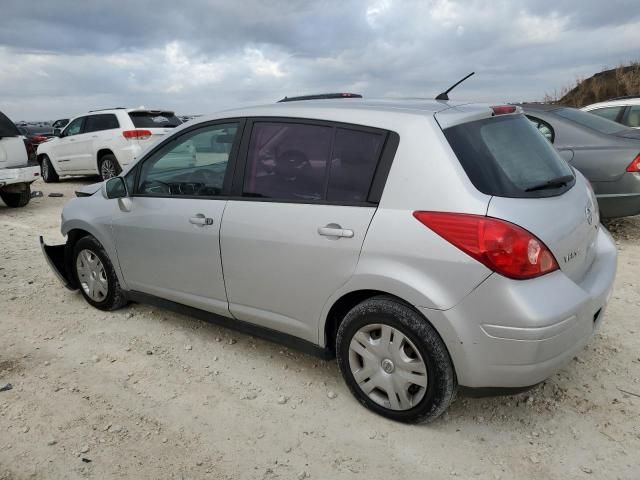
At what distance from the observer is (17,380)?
3.32 metres

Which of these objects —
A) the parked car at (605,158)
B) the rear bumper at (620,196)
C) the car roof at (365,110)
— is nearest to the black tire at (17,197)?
the car roof at (365,110)

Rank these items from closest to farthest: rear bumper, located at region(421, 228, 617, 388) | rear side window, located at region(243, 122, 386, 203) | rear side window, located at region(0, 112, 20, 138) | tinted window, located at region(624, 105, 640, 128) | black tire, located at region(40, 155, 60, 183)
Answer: rear bumper, located at region(421, 228, 617, 388) < rear side window, located at region(243, 122, 386, 203) < tinted window, located at region(624, 105, 640, 128) < rear side window, located at region(0, 112, 20, 138) < black tire, located at region(40, 155, 60, 183)

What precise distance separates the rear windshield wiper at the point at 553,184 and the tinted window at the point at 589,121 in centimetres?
342

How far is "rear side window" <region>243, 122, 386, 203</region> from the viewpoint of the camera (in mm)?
2682

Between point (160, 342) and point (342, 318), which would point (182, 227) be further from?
point (342, 318)

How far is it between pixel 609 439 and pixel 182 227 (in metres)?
2.69

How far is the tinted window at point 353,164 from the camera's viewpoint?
8.70 ft

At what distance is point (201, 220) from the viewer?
3.26 meters

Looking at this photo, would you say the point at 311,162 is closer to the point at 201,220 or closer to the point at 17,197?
the point at 201,220

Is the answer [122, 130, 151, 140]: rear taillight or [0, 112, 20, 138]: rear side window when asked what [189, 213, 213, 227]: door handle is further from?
[122, 130, 151, 140]: rear taillight

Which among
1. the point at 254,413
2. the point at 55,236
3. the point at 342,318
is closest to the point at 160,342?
the point at 254,413

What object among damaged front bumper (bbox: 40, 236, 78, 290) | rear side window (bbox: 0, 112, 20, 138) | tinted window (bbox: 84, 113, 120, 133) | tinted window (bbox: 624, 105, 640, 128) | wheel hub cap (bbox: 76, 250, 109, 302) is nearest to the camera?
wheel hub cap (bbox: 76, 250, 109, 302)

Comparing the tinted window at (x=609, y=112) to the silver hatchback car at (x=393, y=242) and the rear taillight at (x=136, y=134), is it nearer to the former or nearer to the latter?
the silver hatchback car at (x=393, y=242)

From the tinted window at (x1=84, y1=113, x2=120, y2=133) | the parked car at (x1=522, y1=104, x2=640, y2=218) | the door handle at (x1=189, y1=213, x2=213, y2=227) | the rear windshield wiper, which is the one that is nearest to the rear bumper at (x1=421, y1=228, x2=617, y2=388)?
the rear windshield wiper
